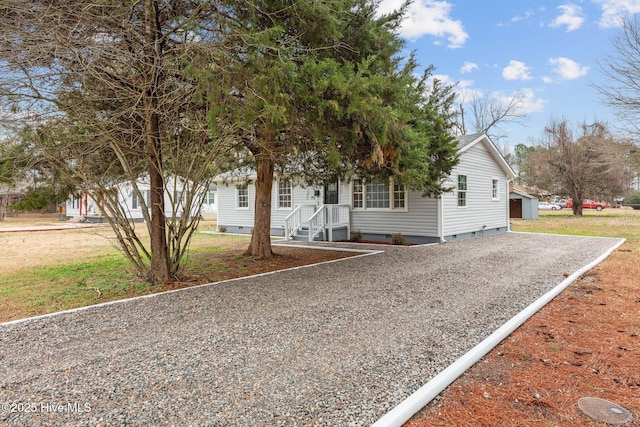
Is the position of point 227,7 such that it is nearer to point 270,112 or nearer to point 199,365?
point 270,112

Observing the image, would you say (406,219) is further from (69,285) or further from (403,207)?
(69,285)

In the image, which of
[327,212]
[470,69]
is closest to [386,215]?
[327,212]

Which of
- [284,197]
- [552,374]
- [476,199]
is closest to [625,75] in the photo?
[476,199]

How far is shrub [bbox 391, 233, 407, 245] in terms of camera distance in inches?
509

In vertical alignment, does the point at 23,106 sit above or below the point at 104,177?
above

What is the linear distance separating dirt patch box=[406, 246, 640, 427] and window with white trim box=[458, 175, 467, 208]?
30.0 ft

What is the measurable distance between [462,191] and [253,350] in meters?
12.3

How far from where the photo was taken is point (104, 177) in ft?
23.1

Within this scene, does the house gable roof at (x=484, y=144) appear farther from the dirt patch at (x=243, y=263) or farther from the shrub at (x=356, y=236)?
the dirt patch at (x=243, y=263)

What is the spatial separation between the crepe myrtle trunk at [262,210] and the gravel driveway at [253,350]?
2.78 metres

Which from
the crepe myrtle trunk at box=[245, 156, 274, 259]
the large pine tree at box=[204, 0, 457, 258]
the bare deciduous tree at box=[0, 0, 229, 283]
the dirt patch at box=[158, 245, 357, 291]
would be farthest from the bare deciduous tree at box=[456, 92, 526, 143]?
the bare deciduous tree at box=[0, 0, 229, 283]

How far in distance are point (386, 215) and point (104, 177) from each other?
948 centimetres

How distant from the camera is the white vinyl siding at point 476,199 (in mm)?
13414

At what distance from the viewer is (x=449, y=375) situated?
2988 mm
